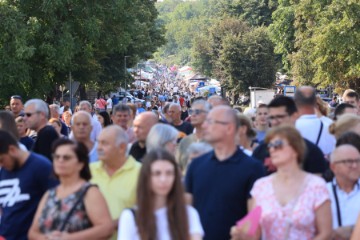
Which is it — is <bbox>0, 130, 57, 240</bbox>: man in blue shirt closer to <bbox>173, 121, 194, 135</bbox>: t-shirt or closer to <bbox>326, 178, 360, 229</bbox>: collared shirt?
<bbox>326, 178, 360, 229</bbox>: collared shirt

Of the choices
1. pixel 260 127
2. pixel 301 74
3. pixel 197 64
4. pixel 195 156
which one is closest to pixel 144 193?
pixel 195 156

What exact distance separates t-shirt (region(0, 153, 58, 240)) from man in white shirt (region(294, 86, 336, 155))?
9.45 feet

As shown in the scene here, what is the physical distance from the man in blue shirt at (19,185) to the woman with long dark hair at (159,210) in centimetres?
190

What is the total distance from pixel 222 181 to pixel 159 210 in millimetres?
1132

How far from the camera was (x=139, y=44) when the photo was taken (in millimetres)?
48844

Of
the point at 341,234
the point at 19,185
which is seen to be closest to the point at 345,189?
the point at 341,234

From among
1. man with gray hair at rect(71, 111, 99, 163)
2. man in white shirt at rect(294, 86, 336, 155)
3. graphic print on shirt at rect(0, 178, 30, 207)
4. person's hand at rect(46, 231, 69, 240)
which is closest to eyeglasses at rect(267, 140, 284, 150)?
person's hand at rect(46, 231, 69, 240)

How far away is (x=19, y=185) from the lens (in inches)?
277

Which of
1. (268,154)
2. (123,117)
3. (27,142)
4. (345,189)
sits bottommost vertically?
(345,189)

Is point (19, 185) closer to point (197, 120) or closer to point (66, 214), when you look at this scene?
point (66, 214)

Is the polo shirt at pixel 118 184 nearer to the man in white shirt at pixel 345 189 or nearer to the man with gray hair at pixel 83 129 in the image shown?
the man in white shirt at pixel 345 189

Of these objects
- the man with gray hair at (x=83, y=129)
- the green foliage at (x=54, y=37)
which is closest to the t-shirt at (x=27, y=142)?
the man with gray hair at (x=83, y=129)

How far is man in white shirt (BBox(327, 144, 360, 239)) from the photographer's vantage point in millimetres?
6352

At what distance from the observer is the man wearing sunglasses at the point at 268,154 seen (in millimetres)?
6914
